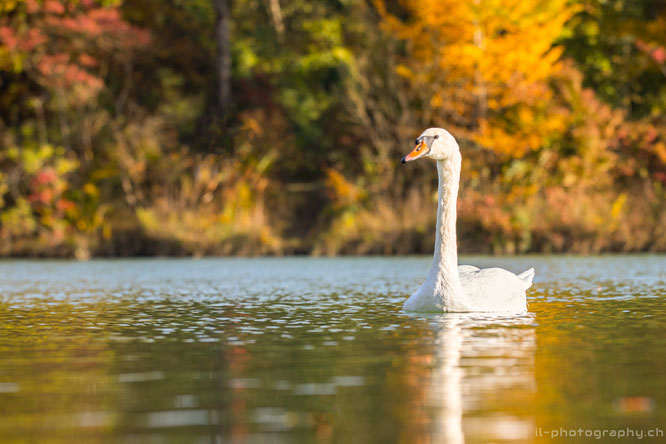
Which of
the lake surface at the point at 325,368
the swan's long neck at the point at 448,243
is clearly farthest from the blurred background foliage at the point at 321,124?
the swan's long neck at the point at 448,243

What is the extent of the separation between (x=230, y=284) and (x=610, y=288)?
19.1ft

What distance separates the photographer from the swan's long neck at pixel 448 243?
11602 mm

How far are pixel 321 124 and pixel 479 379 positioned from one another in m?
31.4

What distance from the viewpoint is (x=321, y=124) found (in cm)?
3828

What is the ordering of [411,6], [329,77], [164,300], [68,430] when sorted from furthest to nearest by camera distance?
[329,77]
[411,6]
[164,300]
[68,430]

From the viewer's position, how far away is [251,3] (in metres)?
39.5

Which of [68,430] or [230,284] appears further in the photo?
[230,284]

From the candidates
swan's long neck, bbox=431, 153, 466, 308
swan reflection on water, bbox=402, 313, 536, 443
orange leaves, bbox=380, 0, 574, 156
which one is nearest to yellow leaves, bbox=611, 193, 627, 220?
orange leaves, bbox=380, 0, 574, 156

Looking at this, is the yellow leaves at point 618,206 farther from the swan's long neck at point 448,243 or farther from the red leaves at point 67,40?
the swan's long neck at point 448,243

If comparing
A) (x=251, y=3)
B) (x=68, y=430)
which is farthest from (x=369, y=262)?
(x=68, y=430)

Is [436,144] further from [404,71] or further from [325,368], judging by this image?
[404,71]

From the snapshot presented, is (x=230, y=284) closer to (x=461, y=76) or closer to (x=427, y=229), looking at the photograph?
(x=427, y=229)

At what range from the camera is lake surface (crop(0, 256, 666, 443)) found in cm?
562

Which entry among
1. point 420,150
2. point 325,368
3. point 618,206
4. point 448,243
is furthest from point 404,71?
point 325,368
